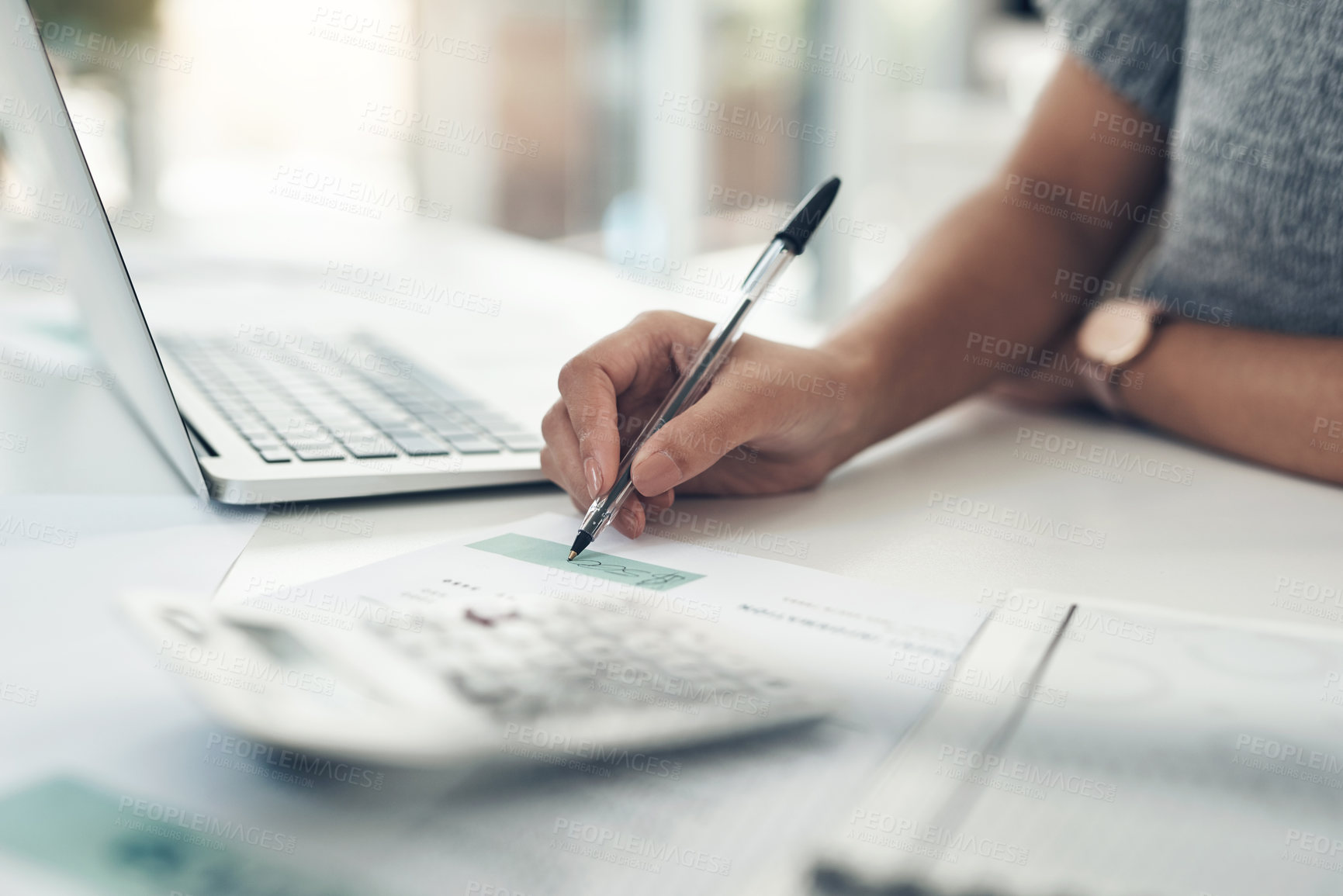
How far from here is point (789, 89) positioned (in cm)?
337

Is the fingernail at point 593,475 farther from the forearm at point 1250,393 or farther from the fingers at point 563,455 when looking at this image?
the forearm at point 1250,393

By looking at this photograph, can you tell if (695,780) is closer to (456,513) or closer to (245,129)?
(456,513)

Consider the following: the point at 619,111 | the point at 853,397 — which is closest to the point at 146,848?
the point at 853,397

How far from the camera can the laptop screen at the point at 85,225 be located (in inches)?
18.3

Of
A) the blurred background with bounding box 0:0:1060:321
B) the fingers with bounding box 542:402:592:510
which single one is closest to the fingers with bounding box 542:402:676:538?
the fingers with bounding box 542:402:592:510

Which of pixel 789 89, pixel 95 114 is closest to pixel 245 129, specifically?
pixel 95 114

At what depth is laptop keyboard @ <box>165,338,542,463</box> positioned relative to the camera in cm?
58

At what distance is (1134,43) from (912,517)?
1.39 feet

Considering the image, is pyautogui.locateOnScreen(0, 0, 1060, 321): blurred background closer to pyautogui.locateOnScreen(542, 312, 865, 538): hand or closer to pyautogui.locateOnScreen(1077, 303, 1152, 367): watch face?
pyautogui.locateOnScreen(1077, 303, 1152, 367): watch face

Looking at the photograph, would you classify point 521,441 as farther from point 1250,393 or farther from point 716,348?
point 1250,393

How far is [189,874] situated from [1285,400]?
622 mm

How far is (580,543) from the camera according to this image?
481mm

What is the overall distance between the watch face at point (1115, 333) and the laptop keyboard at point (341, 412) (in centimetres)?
39

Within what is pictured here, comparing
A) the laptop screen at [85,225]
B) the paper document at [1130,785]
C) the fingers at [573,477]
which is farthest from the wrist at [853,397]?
the laptop screen at [85,225]
